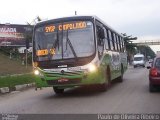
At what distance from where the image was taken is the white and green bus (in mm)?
15344

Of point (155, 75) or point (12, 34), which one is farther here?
point (12, 34)

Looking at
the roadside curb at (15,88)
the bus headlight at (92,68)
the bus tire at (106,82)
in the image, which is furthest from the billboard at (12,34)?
the bus headlight at (92,68)

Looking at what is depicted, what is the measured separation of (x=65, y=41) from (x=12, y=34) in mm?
40819

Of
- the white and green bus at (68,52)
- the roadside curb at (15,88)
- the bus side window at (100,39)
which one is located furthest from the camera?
the roadside curb at (15,88)

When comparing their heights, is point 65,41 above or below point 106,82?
above

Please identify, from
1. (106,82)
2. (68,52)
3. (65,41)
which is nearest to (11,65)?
(106,82)

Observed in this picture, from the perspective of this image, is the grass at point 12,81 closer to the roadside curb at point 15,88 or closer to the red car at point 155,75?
the roadside curb at point 15,88

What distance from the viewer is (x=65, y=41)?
1566 cm

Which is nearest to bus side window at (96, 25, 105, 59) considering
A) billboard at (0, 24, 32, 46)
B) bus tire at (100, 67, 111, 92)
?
bus tire at (100, 67, 111, 92)

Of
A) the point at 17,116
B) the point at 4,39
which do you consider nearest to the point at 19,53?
the point at 4,39

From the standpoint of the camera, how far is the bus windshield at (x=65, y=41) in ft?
50.8

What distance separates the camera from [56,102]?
47.2ft

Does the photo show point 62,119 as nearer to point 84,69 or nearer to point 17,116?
point 17,116

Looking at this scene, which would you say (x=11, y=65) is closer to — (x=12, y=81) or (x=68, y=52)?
(x=12, y=81)
